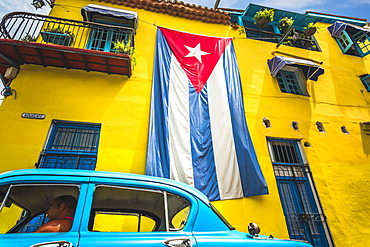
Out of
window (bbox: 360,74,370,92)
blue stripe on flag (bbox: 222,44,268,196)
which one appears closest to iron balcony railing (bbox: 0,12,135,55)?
blue stripe on flag (bbox: 222,44,268,196)

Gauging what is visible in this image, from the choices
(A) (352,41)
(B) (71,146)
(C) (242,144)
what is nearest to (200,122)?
(C) (242,144)

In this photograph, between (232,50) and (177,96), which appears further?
(232,50)

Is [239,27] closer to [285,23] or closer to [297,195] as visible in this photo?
[285,23]

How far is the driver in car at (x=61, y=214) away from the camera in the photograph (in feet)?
7.33

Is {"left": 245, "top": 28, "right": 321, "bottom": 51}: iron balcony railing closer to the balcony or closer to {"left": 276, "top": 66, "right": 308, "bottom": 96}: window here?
{"left": 276, "top": 66, "right": 308, "bottom": 96}: window

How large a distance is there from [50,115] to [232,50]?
6885 millimetres

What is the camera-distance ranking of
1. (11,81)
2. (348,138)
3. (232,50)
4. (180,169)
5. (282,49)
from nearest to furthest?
(180,169) < (11,81) < (348,138) < (232,50) < (282,49)

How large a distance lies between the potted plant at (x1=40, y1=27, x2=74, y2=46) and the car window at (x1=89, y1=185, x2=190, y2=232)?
229 inches

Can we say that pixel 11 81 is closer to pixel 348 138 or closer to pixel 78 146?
pixel 78 146

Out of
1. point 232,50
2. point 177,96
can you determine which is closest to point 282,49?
point 232,50

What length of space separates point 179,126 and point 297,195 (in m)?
4.01

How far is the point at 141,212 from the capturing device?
3.12 meters

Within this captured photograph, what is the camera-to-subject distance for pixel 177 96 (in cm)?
687

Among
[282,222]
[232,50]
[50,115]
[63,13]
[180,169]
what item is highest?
[63,13]
